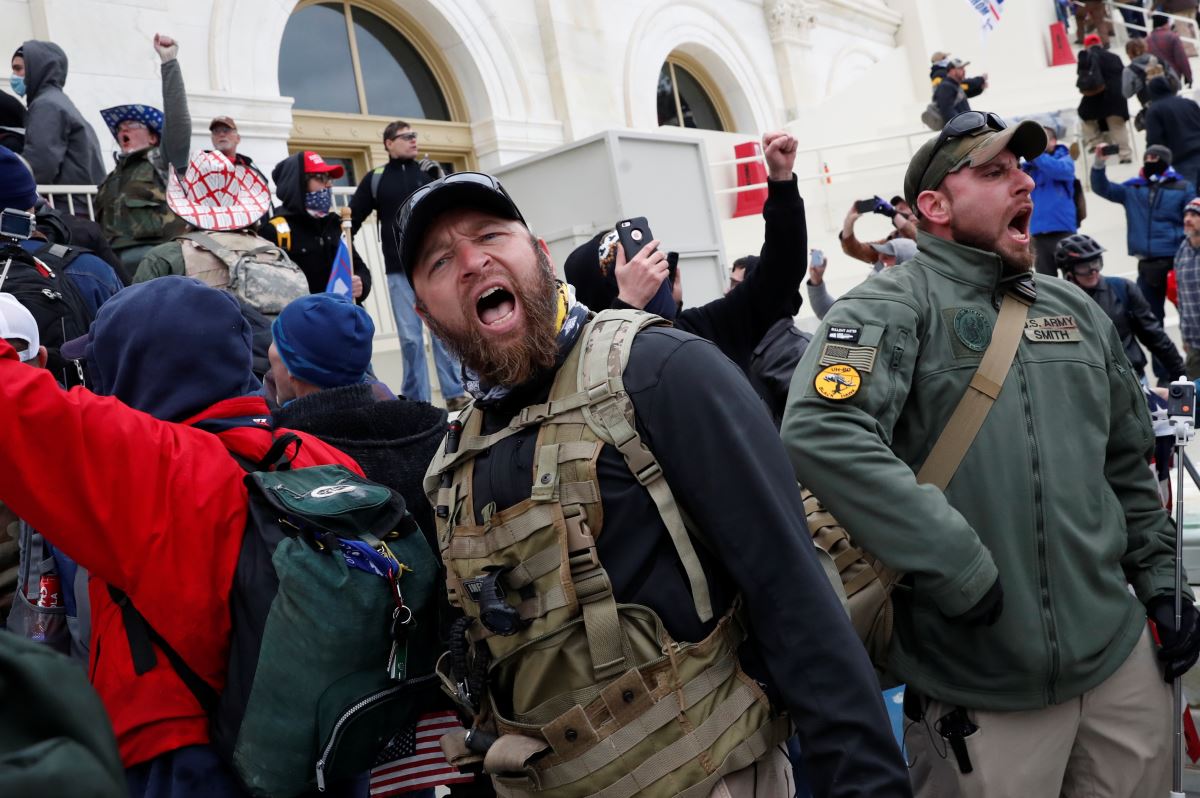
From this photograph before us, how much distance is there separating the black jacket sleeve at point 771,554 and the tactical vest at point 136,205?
519 cm

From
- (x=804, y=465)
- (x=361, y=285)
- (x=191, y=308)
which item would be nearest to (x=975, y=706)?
(x=804, y=465)

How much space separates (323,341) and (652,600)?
64.5 inches

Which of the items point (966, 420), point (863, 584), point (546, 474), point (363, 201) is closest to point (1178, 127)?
point (363, 201)

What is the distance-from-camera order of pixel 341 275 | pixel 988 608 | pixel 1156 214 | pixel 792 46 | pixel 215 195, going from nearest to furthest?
pixel 988 608 < pixel 215 195 < pixel 341 275 < pixel 1156 214 < pixel 792 46

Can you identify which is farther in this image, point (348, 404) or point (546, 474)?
point (348, 404)

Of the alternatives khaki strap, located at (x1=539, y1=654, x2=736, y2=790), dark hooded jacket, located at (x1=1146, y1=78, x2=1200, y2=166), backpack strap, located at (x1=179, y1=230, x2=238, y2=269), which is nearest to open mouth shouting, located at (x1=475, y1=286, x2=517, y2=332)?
khaki strap, located at (x1=539, y1=654, x2=736, y2=790)

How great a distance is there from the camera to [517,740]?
1.89 meters

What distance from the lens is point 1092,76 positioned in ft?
50.8

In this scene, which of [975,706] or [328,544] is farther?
[975,706]

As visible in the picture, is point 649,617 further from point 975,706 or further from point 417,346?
point 417,346

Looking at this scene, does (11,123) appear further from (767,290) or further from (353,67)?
(353,67)

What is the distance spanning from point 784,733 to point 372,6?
13518mm

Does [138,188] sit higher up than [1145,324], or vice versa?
[138,188]

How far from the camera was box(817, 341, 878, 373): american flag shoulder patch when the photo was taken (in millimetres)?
2523
